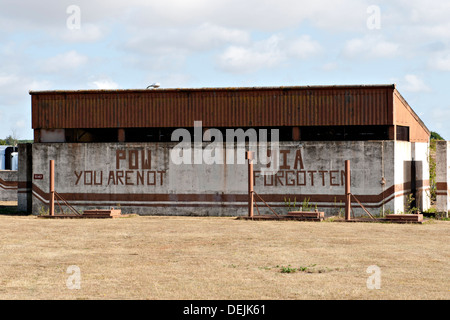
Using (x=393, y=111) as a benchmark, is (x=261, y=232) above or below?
below

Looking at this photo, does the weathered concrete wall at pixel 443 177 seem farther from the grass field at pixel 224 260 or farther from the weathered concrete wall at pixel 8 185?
the weathered concrete wall at pixel 8 185

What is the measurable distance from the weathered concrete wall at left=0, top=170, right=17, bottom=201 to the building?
14338 millimetres

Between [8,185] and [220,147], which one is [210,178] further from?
[8,185]

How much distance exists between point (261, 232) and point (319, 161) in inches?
321

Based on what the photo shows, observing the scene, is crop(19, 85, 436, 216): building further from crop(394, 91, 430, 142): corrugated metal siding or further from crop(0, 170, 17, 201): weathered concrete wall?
crop(0, 170, 17, 201): weathered concrete wall

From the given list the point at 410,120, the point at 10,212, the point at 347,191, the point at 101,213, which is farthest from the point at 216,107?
the point at 10,212

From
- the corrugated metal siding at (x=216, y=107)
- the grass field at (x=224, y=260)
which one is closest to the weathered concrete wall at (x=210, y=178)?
the corrugated metal siding at (x=216, y=107)

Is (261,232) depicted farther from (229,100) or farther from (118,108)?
(118,108)

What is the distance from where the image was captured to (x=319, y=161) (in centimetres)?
3112

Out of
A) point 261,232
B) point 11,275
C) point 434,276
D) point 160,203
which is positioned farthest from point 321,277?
point 160,203

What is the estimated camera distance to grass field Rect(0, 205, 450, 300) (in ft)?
41.2

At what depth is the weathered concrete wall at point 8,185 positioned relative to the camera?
48250mm

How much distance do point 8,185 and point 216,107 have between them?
22471mm

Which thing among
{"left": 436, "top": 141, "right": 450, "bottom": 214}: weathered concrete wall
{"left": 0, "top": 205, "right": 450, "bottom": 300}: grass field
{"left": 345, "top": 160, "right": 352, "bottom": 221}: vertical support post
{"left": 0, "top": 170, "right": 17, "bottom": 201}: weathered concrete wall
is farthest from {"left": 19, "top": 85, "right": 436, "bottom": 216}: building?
{"left": 0, "top": 170, "right": 17, "bottom": 201}: weathered concrete wall
